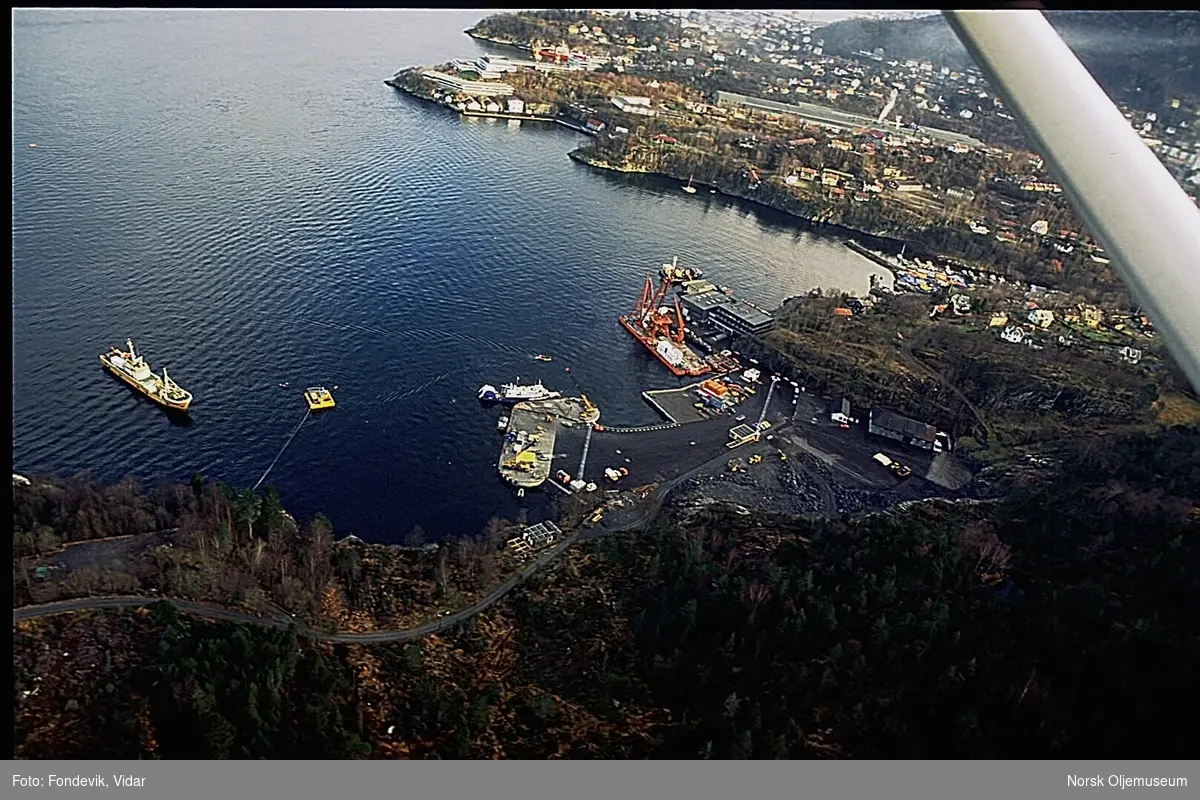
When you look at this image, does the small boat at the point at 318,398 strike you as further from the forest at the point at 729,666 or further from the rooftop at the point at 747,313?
the rooftop at the point at 747,313

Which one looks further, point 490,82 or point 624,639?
point 490,82

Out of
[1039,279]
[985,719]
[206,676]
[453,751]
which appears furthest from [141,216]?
[1039,279]

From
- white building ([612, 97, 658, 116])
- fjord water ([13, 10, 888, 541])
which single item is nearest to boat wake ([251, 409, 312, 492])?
fjord water ([13, 10, 888, 541])

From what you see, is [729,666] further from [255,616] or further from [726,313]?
[726,313]

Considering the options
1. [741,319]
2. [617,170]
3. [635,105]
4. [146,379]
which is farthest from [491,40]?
[146,379]

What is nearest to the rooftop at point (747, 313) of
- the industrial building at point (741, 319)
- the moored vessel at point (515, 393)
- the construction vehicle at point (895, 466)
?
the industrial building at point (741, 319)

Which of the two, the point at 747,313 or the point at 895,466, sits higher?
the point at 747,313

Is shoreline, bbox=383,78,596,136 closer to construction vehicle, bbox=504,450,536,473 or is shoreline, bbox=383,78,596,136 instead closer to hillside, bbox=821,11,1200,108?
construction vehicle, bbox=504,450,536,473
